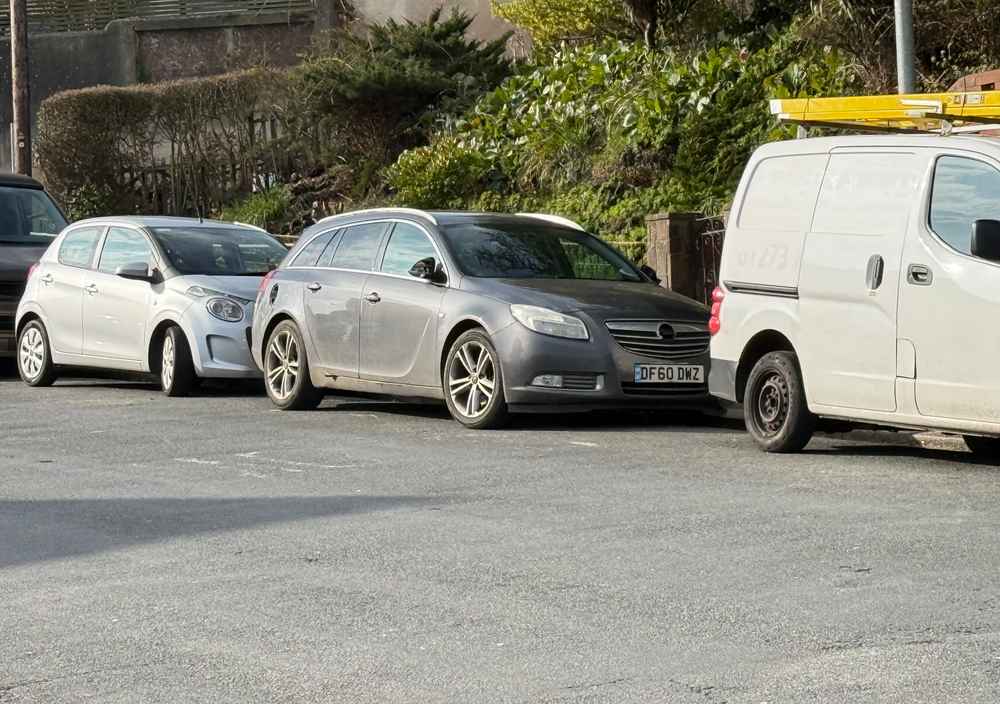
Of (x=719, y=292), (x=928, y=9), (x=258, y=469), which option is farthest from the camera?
(x=928, y=9)

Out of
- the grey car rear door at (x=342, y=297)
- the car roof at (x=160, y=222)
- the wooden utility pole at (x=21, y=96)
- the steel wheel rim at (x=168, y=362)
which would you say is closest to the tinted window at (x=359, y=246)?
the grey car rear door at (x=342, y=297)

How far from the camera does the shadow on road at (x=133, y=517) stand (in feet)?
28.1

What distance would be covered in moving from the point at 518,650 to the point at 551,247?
8.52 meters

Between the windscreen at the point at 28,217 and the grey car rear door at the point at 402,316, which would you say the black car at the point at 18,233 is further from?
the grey car rear door at the point at 402,316

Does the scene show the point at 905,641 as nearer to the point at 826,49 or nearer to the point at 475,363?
the point at 475,363

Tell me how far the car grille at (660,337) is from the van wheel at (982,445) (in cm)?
224

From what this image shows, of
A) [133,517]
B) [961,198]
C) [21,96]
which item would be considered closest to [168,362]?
[133,517]

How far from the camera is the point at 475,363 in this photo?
44.2 feet

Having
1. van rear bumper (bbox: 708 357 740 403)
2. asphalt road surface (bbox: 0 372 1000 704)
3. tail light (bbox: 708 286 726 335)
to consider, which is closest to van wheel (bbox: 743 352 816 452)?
van rear bumper (bbox: 708 357 740 403)

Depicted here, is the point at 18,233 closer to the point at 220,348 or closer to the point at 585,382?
the point at 220,348

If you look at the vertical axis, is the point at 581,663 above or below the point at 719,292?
below

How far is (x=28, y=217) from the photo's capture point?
21844mm

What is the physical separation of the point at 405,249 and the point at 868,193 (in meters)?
4.51

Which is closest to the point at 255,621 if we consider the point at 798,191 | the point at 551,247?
the point at 798,191
